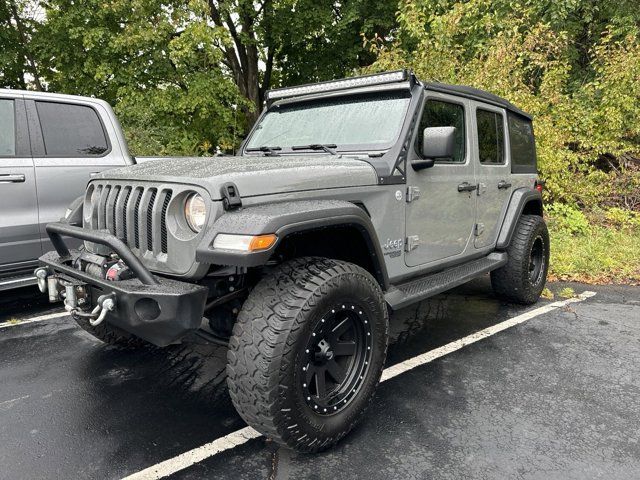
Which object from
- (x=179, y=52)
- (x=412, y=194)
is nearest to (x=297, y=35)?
(x=179, y=52)

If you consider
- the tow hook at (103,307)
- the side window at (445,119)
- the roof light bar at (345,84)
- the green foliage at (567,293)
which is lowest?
the green foliage at (567,293)

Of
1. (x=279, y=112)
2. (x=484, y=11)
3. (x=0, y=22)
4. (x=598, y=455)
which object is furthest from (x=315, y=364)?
(x=0, y=22)

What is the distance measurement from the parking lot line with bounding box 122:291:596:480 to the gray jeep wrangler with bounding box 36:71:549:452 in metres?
0.40

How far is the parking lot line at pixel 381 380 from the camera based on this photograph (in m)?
2.33

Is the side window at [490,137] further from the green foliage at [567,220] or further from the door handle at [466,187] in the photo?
the green foliage at [567,220]

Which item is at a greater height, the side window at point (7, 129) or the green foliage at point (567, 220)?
the side window at point (7, 129)

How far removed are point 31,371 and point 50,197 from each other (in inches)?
68.3

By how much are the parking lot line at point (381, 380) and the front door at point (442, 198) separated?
0.69 meters

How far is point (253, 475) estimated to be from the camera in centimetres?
230

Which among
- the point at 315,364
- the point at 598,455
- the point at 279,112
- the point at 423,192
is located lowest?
the point at 598,455

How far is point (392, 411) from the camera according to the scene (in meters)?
2.85

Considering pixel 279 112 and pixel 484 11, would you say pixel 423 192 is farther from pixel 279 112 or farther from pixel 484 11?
pixel 484 11

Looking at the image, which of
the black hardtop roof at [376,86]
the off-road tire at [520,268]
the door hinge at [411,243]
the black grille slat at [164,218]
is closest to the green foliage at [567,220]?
the off-road tire at [520,268]

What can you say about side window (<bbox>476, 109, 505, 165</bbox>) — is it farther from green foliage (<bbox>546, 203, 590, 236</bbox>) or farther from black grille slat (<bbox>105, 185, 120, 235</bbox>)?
green foliage (<bbox>546, 203, 590, 236</bbox>)
